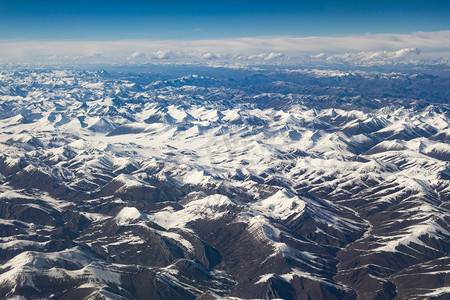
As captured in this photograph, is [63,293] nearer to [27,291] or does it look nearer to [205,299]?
[27,291]

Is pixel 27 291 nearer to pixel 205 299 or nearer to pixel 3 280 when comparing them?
pixel 3 280

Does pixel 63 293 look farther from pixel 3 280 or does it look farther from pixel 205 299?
pixel 205 299

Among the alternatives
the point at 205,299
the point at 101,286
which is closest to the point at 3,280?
the point at 101,286

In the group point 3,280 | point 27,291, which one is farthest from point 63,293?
point 3,280

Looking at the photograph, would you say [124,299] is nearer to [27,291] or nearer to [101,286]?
[101,286]

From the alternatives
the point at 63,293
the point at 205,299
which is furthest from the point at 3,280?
the point at 205,299

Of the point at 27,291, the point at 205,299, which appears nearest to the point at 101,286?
the point at 27,291
